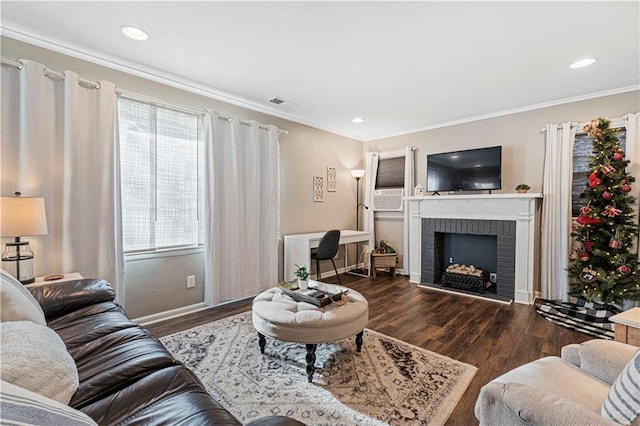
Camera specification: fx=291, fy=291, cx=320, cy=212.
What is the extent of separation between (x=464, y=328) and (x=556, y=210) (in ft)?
6.75

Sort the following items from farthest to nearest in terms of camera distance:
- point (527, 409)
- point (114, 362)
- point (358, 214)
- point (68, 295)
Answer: point (358, 214) < point (68, 295) < point (114, 362) < point (527, 409)

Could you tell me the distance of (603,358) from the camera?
51.8 inches

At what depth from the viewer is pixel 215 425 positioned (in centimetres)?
91

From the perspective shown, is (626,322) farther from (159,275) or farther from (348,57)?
(159,275)

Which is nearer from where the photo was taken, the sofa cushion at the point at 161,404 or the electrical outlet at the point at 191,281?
the sofa cushion at the point at 161,404

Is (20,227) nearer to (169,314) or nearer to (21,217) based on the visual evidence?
(21,217)

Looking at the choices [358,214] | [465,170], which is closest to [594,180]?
[465,170]

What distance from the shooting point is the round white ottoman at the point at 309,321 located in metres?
1.95

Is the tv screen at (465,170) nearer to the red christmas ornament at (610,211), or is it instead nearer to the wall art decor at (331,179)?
the red christmas ornament at (610,211)

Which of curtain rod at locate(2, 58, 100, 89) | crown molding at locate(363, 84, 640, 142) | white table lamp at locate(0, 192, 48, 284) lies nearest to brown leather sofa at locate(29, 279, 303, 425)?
white table lamp at locate(0, 192, 48, 284)

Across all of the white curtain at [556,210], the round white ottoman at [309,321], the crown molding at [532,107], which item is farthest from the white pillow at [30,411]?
the crown molding at [532,107]

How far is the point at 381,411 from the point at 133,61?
3493 millimetres

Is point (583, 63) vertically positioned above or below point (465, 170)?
above

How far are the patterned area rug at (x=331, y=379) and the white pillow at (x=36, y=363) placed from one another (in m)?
0.99
